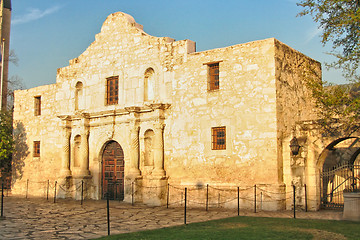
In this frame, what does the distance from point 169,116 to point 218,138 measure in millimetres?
2390

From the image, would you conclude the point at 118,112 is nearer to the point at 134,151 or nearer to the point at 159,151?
the point at 134,151

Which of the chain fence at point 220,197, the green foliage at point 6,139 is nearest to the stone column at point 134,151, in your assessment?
the chain fence at point 220,197

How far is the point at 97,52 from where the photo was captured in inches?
788

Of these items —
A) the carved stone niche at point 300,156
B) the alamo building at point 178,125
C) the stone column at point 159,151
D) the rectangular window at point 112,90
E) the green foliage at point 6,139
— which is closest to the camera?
the carved stone niche at point 300,156

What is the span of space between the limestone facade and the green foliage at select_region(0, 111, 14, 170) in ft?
5.82

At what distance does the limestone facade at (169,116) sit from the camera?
1470 centimetres

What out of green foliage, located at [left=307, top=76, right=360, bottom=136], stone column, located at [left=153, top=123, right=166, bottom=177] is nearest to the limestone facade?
stone column, located at [left=153, top=123, right=166, bottom=177]

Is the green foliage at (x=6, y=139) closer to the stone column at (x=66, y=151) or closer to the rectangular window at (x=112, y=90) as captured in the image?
the stone column at (x=66, y=151)

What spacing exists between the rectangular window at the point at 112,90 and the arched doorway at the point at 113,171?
191 cm

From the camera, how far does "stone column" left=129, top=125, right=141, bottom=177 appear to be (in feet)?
56.5

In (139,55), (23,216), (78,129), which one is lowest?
(23,216)

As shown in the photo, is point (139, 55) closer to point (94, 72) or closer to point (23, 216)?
point (94, 72)

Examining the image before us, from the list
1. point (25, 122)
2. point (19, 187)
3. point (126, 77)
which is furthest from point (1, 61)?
point (126, 77)

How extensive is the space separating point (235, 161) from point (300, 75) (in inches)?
Answer: 173
